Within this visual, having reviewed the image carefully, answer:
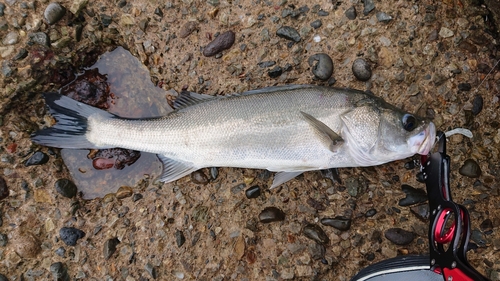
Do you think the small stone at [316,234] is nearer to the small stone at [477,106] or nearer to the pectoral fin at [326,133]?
the pectoral fin at [326,133]

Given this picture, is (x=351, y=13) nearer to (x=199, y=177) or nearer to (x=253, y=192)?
(x=253, y=192)

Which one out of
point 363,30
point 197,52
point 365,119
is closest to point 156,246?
point 197,52

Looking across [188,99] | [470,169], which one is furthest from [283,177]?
[470,169]

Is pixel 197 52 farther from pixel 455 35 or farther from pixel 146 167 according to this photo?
pixel 455 35

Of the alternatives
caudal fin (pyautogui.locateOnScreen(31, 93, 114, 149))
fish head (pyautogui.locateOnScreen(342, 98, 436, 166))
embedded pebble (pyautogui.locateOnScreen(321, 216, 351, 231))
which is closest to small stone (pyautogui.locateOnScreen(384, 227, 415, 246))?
embedded pebble (pyautogui.locateOnScreen(321, 216, 351, 231))

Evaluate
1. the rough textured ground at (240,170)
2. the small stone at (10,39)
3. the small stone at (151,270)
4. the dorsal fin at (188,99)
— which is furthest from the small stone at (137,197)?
the small stone at (10,39)
